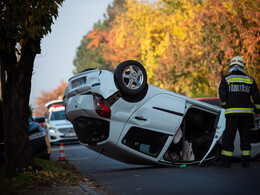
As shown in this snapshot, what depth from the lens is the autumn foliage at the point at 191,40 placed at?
85.6ft

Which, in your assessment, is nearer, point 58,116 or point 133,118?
point 133,118

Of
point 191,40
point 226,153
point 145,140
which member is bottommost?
point 226,153

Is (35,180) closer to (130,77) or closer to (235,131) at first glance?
(130,77)

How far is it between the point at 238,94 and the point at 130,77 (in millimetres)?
1946

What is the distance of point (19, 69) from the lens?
28.0ft

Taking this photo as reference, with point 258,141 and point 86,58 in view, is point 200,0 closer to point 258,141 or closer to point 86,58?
point 258,141

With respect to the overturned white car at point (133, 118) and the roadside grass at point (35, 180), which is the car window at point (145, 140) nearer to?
the overturned white car at point (133, 118)

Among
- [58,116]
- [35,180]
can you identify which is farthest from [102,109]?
[58,116]

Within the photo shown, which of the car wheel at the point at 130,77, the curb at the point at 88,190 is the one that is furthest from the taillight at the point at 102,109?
the curb at the point at 88,190

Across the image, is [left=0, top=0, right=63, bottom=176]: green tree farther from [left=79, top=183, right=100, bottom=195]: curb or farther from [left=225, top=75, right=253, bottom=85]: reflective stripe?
[left=225, top=75, right=253, bottom=85]: reflective stripe

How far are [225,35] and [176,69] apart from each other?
8716 millimetres

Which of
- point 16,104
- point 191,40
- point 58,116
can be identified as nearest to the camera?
point 16,104

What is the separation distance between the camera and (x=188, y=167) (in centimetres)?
996

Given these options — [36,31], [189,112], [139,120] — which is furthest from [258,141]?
[36,31]
